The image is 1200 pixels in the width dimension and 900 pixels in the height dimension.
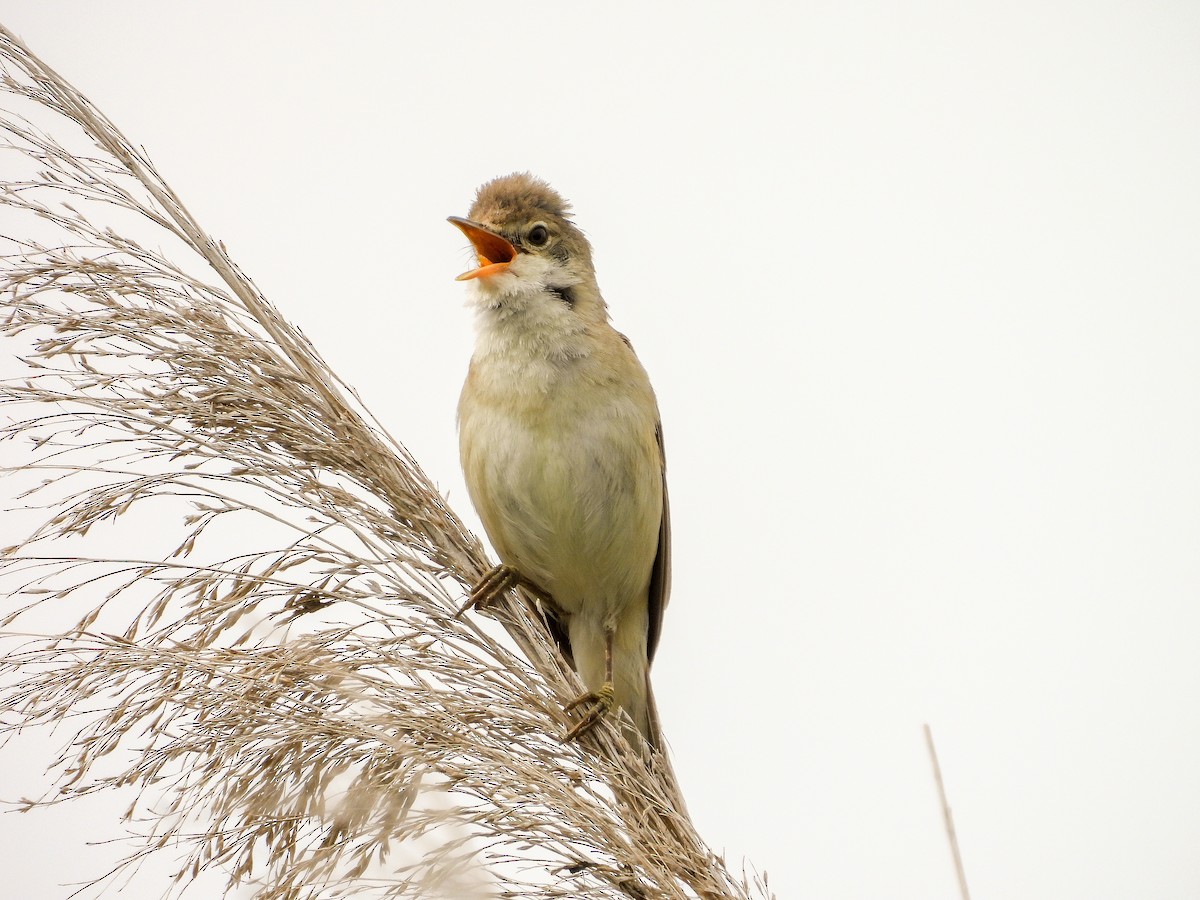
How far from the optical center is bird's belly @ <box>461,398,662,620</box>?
3.38 meters

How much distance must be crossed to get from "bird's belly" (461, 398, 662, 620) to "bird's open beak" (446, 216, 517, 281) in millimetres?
538

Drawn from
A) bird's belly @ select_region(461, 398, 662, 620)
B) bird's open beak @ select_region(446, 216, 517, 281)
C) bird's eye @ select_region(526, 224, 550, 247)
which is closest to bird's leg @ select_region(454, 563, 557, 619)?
bird's belly @ select_region(461, 398, 662, 620)

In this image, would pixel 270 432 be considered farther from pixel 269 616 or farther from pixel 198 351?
pixel 269 616

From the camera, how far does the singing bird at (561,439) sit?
3.40m

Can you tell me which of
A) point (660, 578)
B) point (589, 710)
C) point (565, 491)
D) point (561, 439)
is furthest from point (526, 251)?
point (589, 710)

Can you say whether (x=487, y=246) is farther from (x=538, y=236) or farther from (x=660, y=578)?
(x=660, y=578)

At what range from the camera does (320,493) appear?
2.22 meters

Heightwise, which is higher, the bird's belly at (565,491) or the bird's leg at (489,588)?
the bird's belly at (565,491)

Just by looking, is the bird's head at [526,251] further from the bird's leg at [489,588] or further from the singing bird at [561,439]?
the bird's leg at [489,588]

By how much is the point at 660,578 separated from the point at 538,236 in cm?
123

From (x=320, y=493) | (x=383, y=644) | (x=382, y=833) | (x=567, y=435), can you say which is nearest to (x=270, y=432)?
(x=320, y=493)

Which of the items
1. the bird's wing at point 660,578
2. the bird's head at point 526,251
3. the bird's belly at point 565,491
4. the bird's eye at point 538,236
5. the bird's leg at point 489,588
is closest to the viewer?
the bird's leg at point 489,588

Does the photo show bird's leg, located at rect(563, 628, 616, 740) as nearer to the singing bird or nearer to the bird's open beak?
the singing bird

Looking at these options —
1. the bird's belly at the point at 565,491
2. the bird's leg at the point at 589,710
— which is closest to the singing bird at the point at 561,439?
the bird's belly at the point at 565,491
